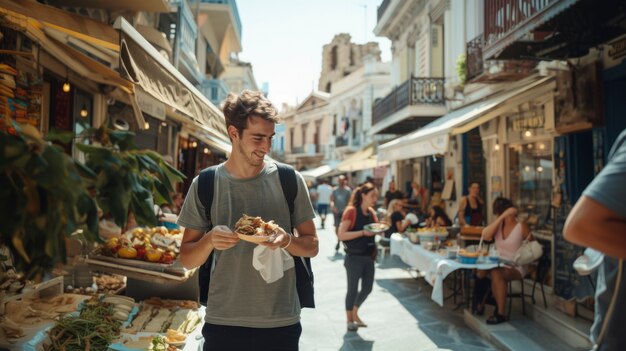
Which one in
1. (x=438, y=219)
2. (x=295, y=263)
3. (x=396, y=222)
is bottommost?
(x=396, y=222)

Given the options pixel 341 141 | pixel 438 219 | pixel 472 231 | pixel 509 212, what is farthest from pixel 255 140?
pixel 341 141

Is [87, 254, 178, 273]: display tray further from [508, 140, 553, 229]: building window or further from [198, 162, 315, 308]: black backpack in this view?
[508, 140, 553, 229]: building window

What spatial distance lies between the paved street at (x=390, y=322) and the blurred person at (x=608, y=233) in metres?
4.84

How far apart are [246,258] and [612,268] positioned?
5.24 feet

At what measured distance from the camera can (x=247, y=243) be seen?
2.60 meters

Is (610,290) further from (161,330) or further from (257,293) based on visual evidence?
(161,330)

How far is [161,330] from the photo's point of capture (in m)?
4.43

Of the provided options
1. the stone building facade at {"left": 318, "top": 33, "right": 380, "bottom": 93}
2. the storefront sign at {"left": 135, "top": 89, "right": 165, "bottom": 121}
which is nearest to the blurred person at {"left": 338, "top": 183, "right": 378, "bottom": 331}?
the storefront sign at {"left": 135, "top": 89, "right": 165, "bottom": 121}

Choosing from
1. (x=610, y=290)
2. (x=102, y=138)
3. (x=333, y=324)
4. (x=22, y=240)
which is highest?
(x=102, y=138)

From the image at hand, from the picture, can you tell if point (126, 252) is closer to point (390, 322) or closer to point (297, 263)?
point (297, 263)

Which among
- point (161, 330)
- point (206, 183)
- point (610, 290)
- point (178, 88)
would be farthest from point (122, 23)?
point (610, 290)

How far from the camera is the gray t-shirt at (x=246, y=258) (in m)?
2.51

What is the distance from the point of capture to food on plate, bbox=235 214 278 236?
2373 millimetres

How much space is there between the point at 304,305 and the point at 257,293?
33cm
